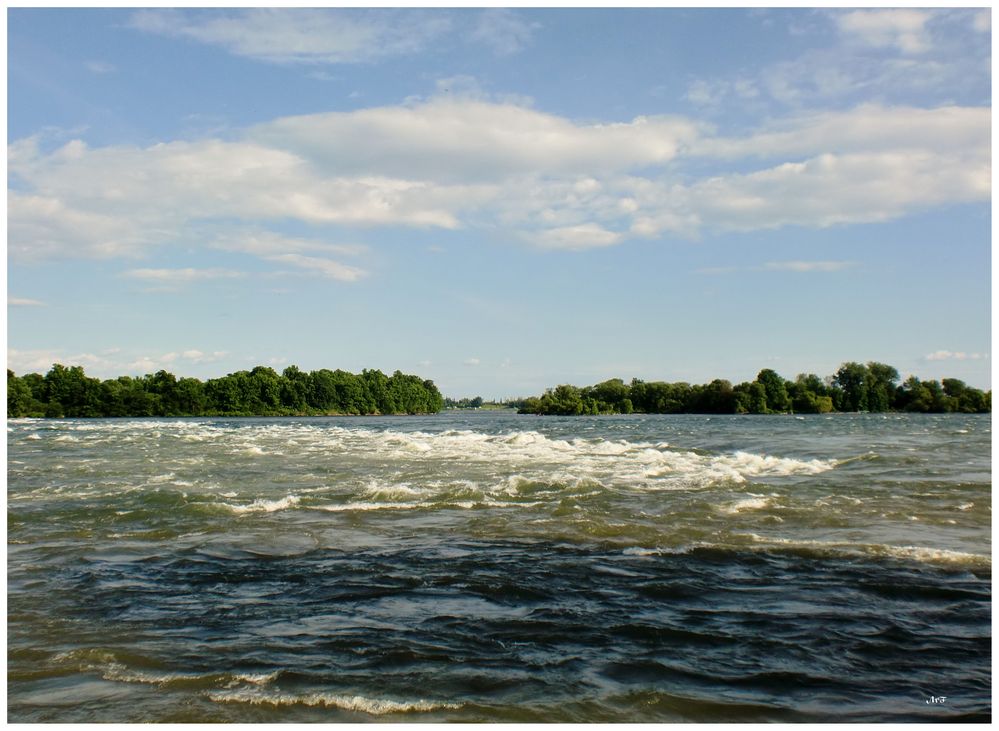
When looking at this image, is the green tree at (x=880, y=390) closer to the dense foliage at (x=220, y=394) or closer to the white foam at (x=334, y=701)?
the dense foliage at (x=220, y=394)

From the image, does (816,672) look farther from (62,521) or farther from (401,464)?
(401,464)

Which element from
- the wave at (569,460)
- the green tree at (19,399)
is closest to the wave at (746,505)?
the wave at (569,460)

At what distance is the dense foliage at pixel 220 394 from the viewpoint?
383ft

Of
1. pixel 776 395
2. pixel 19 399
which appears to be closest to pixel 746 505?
pixel 19 399

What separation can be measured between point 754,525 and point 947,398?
460ft

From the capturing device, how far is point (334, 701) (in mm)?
4543

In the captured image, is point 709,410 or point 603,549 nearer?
point 603,549

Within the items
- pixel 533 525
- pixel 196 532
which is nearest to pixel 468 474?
pixel 533 525

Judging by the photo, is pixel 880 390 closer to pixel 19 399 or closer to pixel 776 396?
pixel 776 396

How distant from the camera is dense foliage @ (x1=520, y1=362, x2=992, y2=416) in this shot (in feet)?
440

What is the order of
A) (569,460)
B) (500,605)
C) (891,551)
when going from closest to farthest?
(500,605) < (891,551) < (569,460)

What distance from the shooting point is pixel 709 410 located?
5812 inches

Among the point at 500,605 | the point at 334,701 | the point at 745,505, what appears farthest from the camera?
the point at 745,505

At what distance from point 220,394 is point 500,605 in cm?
14473
